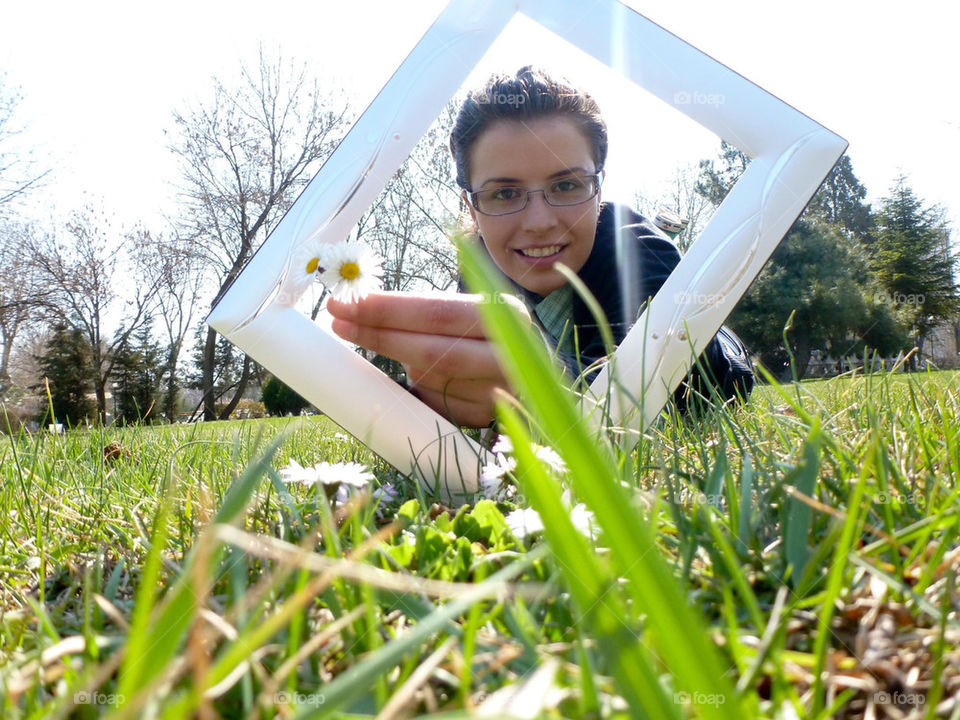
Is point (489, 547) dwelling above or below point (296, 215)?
below

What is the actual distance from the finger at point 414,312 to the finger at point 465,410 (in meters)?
0.18

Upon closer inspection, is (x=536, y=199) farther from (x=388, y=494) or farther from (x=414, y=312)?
(x=388, y=494)

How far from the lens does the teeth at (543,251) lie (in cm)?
229

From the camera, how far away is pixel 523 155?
7.30 ft

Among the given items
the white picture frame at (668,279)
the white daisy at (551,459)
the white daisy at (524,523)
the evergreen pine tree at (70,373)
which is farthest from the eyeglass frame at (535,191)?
the evergreen pine tree at (70,373)

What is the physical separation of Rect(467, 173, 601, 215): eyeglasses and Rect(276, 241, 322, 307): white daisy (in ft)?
3.84

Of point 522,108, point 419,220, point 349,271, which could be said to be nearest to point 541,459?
point 349,271

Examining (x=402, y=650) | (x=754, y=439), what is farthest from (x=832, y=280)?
(x=402, y=650)

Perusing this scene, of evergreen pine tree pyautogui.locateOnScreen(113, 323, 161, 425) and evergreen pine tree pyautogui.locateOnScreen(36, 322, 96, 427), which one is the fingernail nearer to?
evergreen pine tree pyautogui.locateOnScreen(113, 323, 161, 425)

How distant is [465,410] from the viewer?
1.39m

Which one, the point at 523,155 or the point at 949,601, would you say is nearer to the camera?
the point at 949,601

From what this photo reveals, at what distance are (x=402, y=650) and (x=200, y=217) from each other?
16.6 meters

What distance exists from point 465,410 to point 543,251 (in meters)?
1.09

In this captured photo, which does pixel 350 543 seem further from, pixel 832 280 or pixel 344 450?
pixel 832 280
